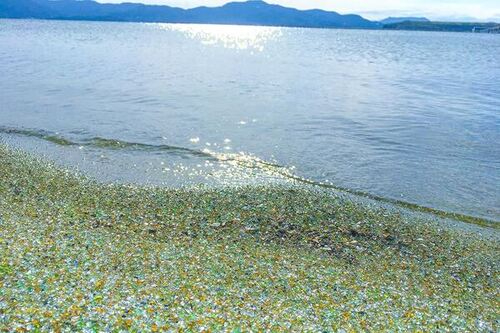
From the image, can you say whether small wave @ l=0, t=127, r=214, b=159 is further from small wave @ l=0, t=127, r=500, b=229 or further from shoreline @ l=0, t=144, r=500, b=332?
shoreline @ l=0, t=144, r=500, b=332

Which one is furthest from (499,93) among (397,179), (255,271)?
(255,271)

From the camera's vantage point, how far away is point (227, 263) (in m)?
13.1

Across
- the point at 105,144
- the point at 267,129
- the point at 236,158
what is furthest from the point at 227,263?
the point at 267,129

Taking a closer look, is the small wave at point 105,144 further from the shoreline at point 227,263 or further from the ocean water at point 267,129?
the shoreline at point 227,263

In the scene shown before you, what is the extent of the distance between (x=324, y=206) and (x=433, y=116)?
24794mm

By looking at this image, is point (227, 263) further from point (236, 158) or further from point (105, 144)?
point (105, 144)

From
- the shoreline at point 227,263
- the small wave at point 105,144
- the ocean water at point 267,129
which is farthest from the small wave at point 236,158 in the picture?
the shoreline at point 227,263

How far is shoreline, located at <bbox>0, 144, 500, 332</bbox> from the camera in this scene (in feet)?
33.8

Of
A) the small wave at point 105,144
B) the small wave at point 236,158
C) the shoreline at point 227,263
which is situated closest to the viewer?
the shoreline at point 227,263

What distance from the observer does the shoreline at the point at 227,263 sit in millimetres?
10297

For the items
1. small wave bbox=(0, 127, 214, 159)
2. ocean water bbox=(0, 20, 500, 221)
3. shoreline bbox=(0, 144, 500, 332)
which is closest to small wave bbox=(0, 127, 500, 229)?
small wave bbox=(0, 127, 214, 159)

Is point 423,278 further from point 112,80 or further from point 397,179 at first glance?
point 112,80

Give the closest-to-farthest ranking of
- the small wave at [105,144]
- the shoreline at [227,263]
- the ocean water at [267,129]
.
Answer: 1. the shoreline at [227,263]
2. the ocean water at [267,129]
3. the small wave at [105,144]

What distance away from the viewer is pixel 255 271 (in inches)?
503
